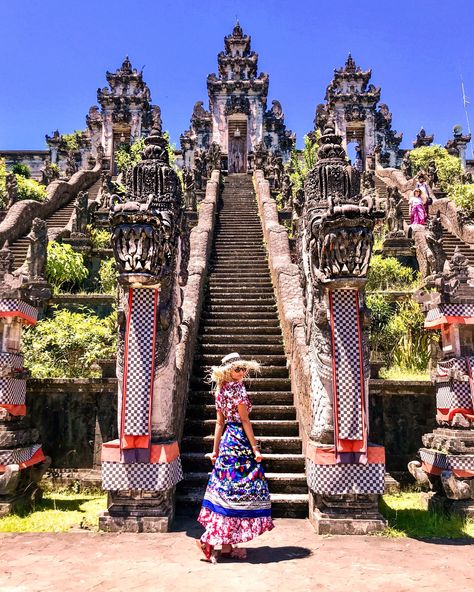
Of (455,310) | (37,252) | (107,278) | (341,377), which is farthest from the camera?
(107,278)

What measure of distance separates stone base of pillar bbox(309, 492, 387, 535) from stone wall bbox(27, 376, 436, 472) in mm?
2106

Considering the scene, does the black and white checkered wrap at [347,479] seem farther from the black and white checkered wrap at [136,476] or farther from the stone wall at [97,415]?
the stone wall at [97,415]

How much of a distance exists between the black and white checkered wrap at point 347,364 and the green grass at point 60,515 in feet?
8.80

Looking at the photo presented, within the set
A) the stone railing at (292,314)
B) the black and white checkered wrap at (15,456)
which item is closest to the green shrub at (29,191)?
the stone railing at (292,314)

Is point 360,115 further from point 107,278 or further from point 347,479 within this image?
point 347,479

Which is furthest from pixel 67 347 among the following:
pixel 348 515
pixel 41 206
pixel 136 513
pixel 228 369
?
pixel 41 206

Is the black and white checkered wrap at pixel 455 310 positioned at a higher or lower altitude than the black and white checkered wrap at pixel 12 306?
lower

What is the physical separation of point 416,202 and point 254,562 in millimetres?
11520

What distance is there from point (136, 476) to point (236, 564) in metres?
1.42

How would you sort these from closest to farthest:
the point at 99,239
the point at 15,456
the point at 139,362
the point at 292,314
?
the point at 139,362 → the point at 15,456 → the point at 292,314 → the point at 99,239

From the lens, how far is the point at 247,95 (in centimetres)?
3553

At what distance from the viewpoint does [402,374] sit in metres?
8.46

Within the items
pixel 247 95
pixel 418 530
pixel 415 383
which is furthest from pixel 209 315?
pixel 247 95

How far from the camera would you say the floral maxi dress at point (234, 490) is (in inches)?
176
